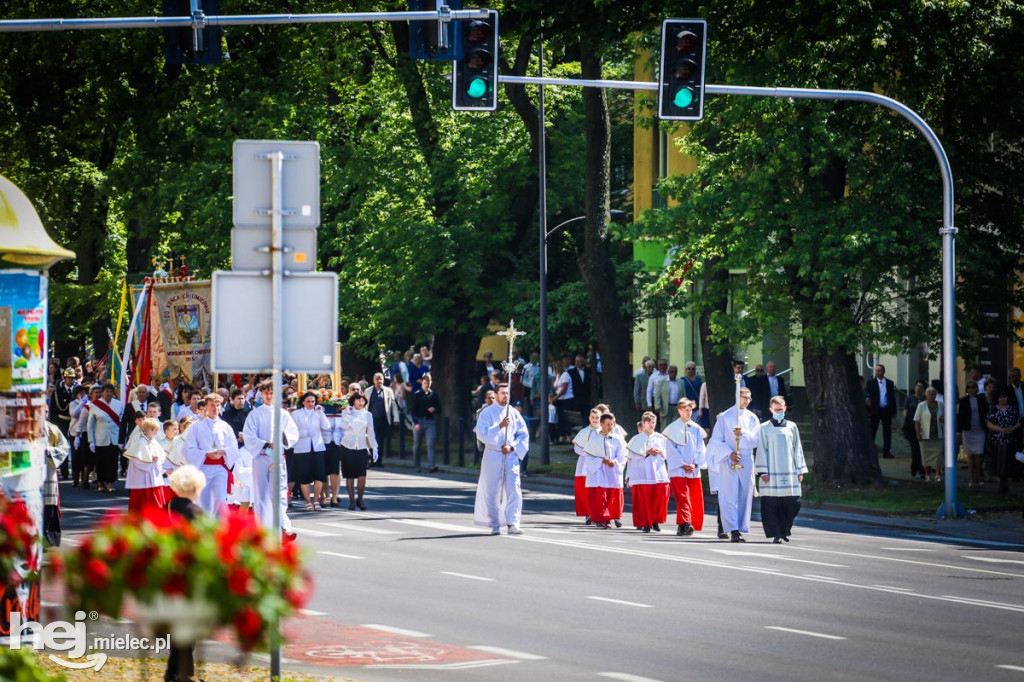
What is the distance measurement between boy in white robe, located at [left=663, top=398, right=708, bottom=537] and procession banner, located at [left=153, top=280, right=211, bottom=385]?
Answer: 1290 centimetres

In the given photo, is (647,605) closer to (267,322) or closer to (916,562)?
(916,562)

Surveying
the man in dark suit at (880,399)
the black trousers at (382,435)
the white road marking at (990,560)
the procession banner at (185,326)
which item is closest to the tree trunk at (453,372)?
the black trousers at (382,435)

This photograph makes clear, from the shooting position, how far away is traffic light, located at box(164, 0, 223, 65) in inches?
575

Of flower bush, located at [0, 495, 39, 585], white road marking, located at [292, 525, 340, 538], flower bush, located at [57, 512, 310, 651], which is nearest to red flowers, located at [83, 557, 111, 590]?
flower bush, located at [57, 512, 310, 651]

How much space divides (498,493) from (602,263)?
11.8 m

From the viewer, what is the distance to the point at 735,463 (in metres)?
21.3

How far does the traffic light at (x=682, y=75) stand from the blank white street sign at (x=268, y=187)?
8.85 m

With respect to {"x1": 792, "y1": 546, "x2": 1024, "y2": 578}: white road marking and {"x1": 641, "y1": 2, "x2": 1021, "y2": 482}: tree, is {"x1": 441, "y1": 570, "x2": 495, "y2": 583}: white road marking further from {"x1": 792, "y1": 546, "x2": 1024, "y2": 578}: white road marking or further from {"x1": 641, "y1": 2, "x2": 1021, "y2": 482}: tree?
{"x1": 641, "y1": 2, "x2": 1021, "y2": 482}: tree

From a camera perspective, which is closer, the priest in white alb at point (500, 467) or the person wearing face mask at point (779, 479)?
the person wearing face mask at point (779, 479)

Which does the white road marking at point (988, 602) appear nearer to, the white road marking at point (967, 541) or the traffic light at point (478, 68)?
the white road marking at point (967, 541)

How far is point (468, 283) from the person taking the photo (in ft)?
120

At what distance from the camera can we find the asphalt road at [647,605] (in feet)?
38.7

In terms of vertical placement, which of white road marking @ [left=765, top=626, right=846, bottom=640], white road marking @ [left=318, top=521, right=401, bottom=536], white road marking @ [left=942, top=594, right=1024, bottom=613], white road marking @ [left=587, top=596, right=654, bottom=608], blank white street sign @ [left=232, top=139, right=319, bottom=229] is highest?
blank white street sign @ [left=232, top=139, right=319, bottom=229]

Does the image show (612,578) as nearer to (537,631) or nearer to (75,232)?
(537,631)
